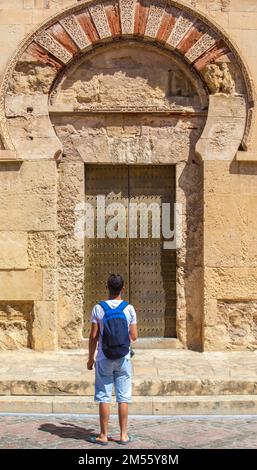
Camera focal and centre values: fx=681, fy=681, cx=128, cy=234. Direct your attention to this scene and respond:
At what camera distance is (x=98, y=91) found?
858 centimetres

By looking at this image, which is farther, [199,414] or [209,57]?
[209,57]

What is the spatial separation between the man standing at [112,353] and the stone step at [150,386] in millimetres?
1306

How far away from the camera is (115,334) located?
5367 mm

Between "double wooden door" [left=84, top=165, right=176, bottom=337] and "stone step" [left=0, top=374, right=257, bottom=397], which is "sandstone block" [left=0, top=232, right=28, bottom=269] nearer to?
"double wooden door" [left=84, top=165, right=176, bottom=337]

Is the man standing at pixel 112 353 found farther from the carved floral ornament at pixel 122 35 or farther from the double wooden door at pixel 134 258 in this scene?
the carved floral ornament at pixel 122 35

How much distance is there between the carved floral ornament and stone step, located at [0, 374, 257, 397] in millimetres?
3051

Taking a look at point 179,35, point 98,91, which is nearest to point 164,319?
point 98,91

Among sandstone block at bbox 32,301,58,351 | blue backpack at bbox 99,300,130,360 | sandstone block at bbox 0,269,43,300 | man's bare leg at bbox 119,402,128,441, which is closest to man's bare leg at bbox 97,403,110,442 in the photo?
man's bare leg at bbox 119,402,128,441

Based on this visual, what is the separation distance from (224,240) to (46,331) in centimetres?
243

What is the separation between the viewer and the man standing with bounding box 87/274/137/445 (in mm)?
5383

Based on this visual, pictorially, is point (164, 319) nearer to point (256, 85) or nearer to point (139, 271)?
point (139, 271)

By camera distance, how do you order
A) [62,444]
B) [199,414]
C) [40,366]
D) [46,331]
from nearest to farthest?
[62,444] < [199,414] < [40,366] < [46,331]

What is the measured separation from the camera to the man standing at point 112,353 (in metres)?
5.38

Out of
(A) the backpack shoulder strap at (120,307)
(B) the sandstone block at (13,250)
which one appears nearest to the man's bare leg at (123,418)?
(A) the backpack shoulder strap at (120,307)
